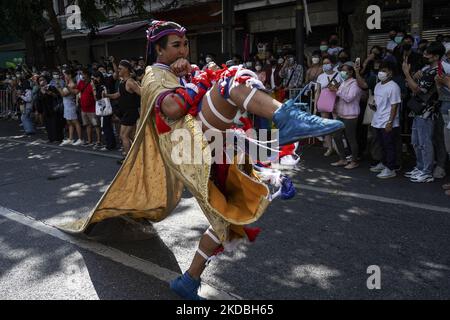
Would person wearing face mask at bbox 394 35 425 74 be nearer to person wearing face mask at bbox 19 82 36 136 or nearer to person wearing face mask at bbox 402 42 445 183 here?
person wearing face mask at bbox 402 42 445 183

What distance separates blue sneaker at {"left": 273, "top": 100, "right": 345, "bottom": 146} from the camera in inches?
91.4

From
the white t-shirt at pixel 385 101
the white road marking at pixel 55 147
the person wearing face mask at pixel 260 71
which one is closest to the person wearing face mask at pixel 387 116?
the white t-shirt at pixel 385 101

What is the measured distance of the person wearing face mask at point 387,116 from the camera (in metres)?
6.55

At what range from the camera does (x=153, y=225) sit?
467 centimetres

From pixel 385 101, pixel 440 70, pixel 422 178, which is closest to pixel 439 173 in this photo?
pixel 422 178

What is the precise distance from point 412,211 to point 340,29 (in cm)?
993

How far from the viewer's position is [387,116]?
21.9 ft

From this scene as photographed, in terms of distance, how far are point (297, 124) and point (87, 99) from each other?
27.8ft

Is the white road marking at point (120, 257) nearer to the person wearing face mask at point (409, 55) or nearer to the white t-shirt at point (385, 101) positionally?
the white t-shirt at point (385, 101)

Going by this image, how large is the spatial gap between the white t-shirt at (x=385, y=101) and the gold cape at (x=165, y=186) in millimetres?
4053

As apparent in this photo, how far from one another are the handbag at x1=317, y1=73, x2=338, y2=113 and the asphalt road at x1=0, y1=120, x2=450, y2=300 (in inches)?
68.2

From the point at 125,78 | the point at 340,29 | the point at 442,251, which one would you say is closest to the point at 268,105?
the point at 442,251

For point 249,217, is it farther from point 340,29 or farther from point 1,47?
point 1,47

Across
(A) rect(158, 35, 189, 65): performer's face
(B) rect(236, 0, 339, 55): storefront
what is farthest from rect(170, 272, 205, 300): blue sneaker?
(B) rect(236, 0, 339, 55): storefront
